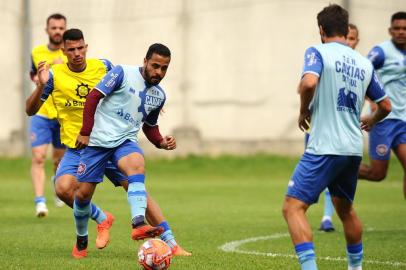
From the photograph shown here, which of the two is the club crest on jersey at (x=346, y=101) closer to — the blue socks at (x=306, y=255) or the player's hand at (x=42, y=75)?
the blue socks at (x=306, y=255)

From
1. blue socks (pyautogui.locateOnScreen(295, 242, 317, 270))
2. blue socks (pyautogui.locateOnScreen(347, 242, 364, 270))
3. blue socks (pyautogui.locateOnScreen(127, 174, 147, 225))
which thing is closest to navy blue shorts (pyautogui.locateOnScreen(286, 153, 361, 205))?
blue socks (pyautogui.locateOnScreen(295, 242, 317, 270))

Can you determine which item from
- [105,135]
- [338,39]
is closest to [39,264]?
[105,135]

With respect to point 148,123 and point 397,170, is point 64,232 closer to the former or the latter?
point 148,123

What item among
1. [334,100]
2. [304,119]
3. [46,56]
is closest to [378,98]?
[334,100]

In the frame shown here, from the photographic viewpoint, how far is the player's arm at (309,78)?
7086mm

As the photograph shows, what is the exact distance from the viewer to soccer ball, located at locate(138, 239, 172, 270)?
8.02 m

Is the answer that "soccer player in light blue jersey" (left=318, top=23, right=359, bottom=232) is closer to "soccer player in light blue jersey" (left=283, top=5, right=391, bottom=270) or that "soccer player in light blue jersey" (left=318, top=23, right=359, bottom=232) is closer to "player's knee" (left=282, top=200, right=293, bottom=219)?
"soccer player in light blue jersey" (left=283, top=5, right=391, bottom=270)

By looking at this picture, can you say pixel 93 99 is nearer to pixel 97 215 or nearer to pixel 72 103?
pixel 72 103

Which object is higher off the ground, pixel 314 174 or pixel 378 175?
pixel 314 174

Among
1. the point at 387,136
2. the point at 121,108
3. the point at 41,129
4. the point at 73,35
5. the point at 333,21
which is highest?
the point at 333,21

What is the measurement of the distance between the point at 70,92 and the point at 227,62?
47.3 feet

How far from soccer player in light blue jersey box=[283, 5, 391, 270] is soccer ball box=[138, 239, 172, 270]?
1353 millimetres

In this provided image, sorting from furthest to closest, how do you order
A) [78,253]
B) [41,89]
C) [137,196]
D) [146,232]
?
[41,89], [78,253], [137,196], [146,232]

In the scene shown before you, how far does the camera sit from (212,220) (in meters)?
13.4
